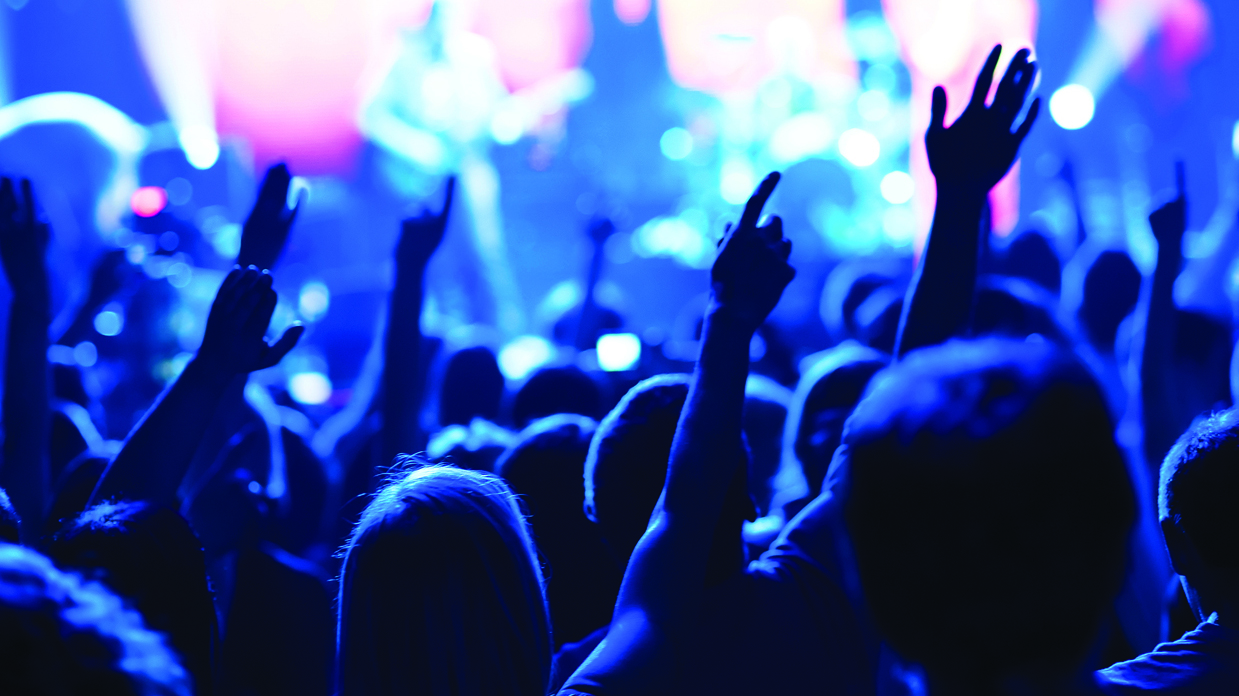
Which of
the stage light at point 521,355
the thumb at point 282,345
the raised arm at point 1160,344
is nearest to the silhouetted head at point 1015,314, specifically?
the raised arm at point 1160,344

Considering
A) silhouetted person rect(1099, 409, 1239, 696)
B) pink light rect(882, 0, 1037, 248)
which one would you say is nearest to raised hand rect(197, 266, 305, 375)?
silhouetted person rect(1099, 409, 1239, 696)

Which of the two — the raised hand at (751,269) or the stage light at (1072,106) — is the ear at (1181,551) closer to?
the raised hand at (751,269)

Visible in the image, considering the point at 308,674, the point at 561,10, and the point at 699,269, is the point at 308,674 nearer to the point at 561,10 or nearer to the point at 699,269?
the point at 699,269

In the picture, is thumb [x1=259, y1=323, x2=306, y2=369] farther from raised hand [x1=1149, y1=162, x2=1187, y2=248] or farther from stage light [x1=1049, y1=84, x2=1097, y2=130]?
stage light [x1=1049, y1=84, x2=1097, y2=130]

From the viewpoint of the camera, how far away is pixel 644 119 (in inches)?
527

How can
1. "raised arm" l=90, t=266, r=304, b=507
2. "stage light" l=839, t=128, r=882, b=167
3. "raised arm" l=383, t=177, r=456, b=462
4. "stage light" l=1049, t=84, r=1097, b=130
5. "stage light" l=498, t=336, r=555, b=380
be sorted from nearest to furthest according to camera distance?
"raised arm" l=90, t=266, r=304, b=507 → "raised arm" l=383, t=177, r=456, b=462 → "stage light" l=498, t=336, r=555, b=380 → "stage light" l=1049, t=84, r=1097, b=130 → "stage light" l=839, t=128, r=882, b=167

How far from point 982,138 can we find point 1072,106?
12117 millimetres

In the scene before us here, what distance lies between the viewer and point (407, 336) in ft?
7.63

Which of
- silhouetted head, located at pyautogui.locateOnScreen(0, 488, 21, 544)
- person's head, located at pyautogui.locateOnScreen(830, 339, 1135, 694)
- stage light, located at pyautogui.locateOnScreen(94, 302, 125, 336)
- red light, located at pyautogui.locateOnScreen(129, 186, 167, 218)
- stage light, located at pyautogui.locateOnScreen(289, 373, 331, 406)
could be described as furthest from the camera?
red light, located at pyautogui.locateOnScreen(129, 186, 167, 218)

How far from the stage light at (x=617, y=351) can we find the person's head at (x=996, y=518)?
2.73m

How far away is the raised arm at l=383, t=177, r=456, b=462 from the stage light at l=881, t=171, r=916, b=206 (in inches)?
466

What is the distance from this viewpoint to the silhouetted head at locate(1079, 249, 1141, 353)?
3143 millimetres

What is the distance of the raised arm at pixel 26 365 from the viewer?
213cm

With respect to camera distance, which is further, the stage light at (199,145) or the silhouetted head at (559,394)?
the stage light at (199,145)
